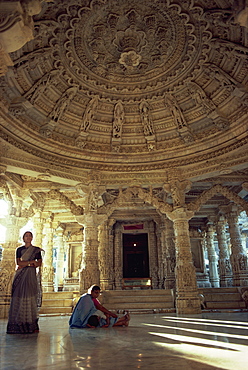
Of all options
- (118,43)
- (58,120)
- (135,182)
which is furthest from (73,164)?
(118,43)

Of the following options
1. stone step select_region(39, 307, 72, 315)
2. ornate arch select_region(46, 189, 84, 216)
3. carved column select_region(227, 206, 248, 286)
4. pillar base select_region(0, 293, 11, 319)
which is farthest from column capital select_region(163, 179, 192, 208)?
pillar base select_region(0, 293, 11, 319)

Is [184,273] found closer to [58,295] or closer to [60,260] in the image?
[58,295]

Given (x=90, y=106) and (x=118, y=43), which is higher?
(x=118, y=43)

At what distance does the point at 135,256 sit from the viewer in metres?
18.1

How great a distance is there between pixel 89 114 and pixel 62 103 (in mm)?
1168

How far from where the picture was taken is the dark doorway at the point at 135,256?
17.8 metres

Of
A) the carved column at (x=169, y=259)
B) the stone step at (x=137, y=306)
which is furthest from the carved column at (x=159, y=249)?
the stone step at (x=137, y=306)

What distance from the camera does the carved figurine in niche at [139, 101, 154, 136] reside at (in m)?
11.4

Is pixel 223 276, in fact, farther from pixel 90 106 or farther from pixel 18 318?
pixel 18 318

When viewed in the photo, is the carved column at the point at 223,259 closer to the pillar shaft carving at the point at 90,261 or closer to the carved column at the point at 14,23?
the pillar shaft carving at the point at 90,261

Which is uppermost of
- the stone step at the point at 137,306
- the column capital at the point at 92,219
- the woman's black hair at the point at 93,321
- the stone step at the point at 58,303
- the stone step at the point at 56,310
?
the column capital at the point at 92,219

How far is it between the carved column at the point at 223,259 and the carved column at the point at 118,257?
6.05m

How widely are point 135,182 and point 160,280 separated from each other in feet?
26.0

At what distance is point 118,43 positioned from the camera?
31.6 feet
